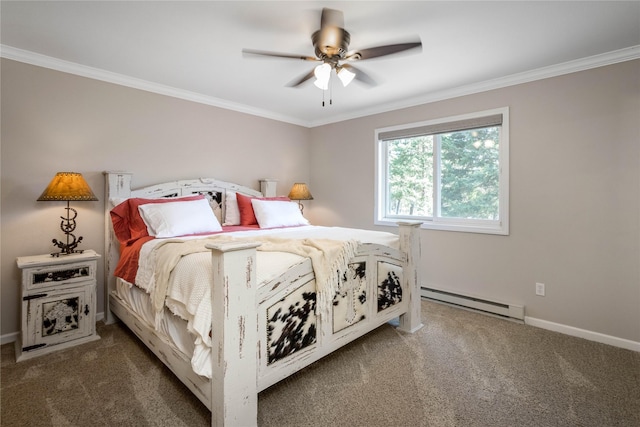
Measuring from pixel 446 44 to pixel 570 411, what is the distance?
8.23ft

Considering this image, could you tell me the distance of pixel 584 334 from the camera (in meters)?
2.56

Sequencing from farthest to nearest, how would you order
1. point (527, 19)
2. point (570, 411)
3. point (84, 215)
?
point (84, 215)
point (527, 19)
point (570, 411)

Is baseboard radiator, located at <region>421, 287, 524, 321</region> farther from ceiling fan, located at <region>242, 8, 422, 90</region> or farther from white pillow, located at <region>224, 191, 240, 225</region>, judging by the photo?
ceiling fan, located at <region>242, 8, 422, 90</region>

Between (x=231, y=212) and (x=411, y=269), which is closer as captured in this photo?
(x=411, y=269)

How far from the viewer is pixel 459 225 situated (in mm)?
3332

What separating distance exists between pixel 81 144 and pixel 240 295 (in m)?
2.42

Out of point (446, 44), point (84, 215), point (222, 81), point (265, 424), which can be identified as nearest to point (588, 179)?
point (446, 44)

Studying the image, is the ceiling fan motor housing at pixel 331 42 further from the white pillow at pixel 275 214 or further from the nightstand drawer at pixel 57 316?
the nightstand drawer at pixel 57 316

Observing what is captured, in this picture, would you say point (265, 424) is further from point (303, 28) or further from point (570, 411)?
point (303, 28)

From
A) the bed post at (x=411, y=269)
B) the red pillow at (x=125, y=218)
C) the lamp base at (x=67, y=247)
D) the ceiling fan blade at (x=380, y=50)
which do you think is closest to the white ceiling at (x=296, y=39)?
the ceiling fan blade at (x=380, y=50)

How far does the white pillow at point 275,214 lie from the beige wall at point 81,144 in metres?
0.74

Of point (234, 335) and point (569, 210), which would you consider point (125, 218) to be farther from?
point (569, 210)

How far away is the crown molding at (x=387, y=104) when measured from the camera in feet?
7.89

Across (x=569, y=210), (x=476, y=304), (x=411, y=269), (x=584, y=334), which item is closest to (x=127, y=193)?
(x=411, y=269)
